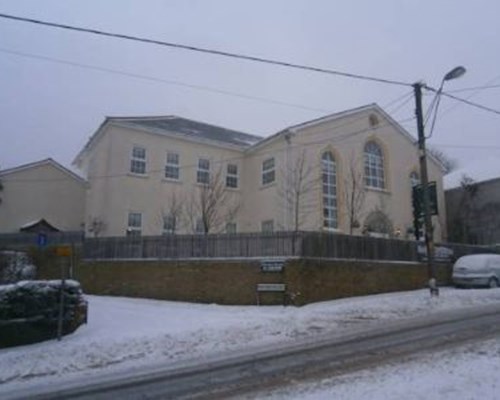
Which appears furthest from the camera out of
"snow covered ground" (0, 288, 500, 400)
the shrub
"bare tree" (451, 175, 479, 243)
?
"bare tree" (451, 175, 479, 243)

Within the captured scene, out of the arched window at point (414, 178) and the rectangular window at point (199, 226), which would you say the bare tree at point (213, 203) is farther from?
the arched window at point (414, 178)

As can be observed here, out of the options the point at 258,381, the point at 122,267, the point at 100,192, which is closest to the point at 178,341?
the point at 258,381

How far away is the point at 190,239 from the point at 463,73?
38.7ft

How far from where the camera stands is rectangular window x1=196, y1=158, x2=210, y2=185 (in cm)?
3669

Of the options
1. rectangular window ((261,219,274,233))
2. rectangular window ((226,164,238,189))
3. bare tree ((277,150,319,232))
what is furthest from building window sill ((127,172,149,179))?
bare tree ((277,150,319,232))

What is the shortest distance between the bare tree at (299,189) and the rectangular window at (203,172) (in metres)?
5.05

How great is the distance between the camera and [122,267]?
25016mm

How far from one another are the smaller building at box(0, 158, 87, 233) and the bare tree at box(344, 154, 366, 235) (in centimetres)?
1571

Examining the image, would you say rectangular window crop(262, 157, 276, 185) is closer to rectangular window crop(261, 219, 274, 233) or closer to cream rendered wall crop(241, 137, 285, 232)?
cream rendered wall crop(241, 137, 285, 232)

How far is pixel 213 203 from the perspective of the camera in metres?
35.7

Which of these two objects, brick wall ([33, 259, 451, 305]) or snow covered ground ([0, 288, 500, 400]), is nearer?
snow covered ground ([0, 288, 500, 400])

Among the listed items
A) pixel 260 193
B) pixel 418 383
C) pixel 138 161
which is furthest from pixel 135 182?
pixel 418 383

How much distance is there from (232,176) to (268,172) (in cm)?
278

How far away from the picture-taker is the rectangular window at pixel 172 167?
3557 cm
